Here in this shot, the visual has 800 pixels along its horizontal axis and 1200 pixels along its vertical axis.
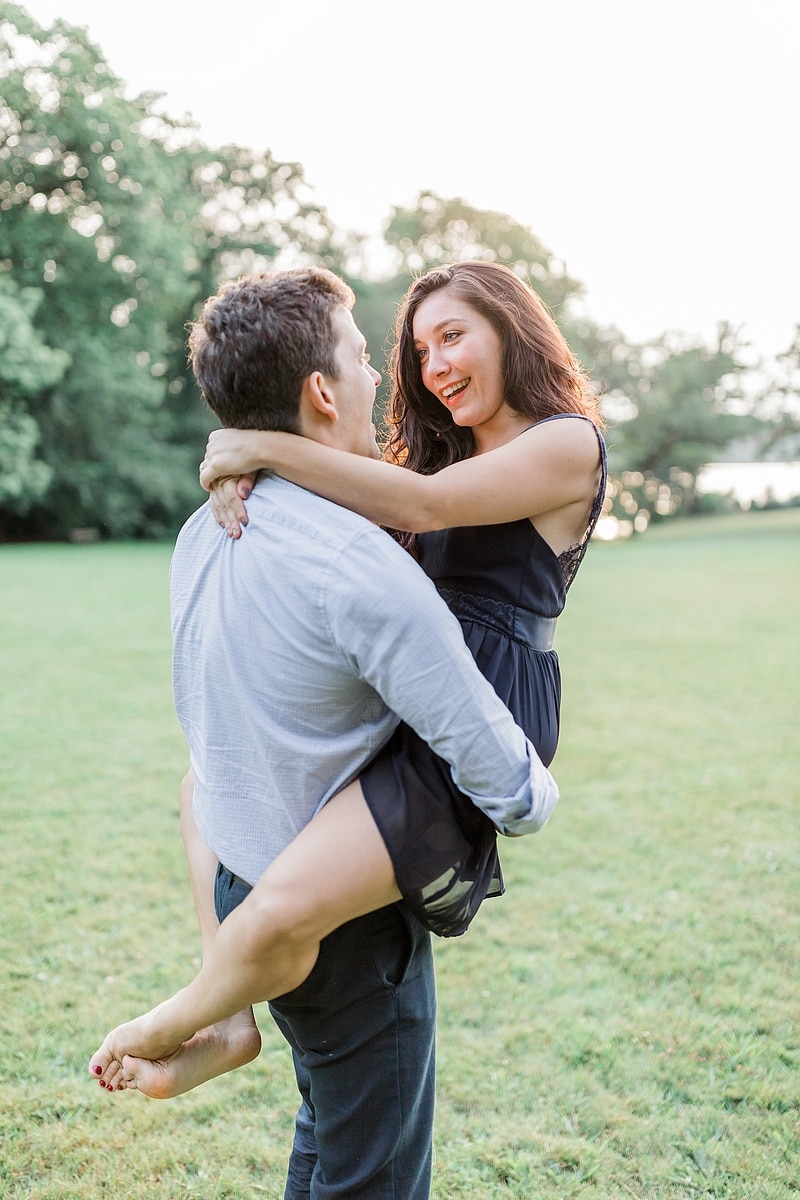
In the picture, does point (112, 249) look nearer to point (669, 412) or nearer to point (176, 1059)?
point (669, 412)

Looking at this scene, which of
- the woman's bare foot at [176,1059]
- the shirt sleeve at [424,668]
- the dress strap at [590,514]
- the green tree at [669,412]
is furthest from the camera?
the green tree at [669,412]

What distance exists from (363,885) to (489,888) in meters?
0.50

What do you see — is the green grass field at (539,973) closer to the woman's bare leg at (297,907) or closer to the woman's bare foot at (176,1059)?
the woman's bare foot at (176,1059)

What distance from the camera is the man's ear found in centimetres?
186

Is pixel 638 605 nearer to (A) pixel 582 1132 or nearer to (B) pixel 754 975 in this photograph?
(B) pixel 754 975

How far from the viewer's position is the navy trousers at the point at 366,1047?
1896mm

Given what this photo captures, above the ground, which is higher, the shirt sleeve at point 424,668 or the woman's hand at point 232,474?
the woman's hand at point 232,474

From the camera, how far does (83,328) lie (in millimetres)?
32625

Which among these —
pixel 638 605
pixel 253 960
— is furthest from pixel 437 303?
pixel 638 605

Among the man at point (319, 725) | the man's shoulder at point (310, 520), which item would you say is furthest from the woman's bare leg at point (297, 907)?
the man's shoulder at point (310, 520)

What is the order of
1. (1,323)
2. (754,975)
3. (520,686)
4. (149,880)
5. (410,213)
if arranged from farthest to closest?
(410,213) → (1,323) → (149,880) → (754,975) → (520,686)

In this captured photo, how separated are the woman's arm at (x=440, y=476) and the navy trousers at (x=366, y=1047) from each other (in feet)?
2.59

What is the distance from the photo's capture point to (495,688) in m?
2.05

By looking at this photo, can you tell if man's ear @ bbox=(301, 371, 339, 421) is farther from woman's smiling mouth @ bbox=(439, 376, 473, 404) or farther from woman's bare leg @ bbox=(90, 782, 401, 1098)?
woman's bare leg @ bbox=(90, 782, 401, 1098)
